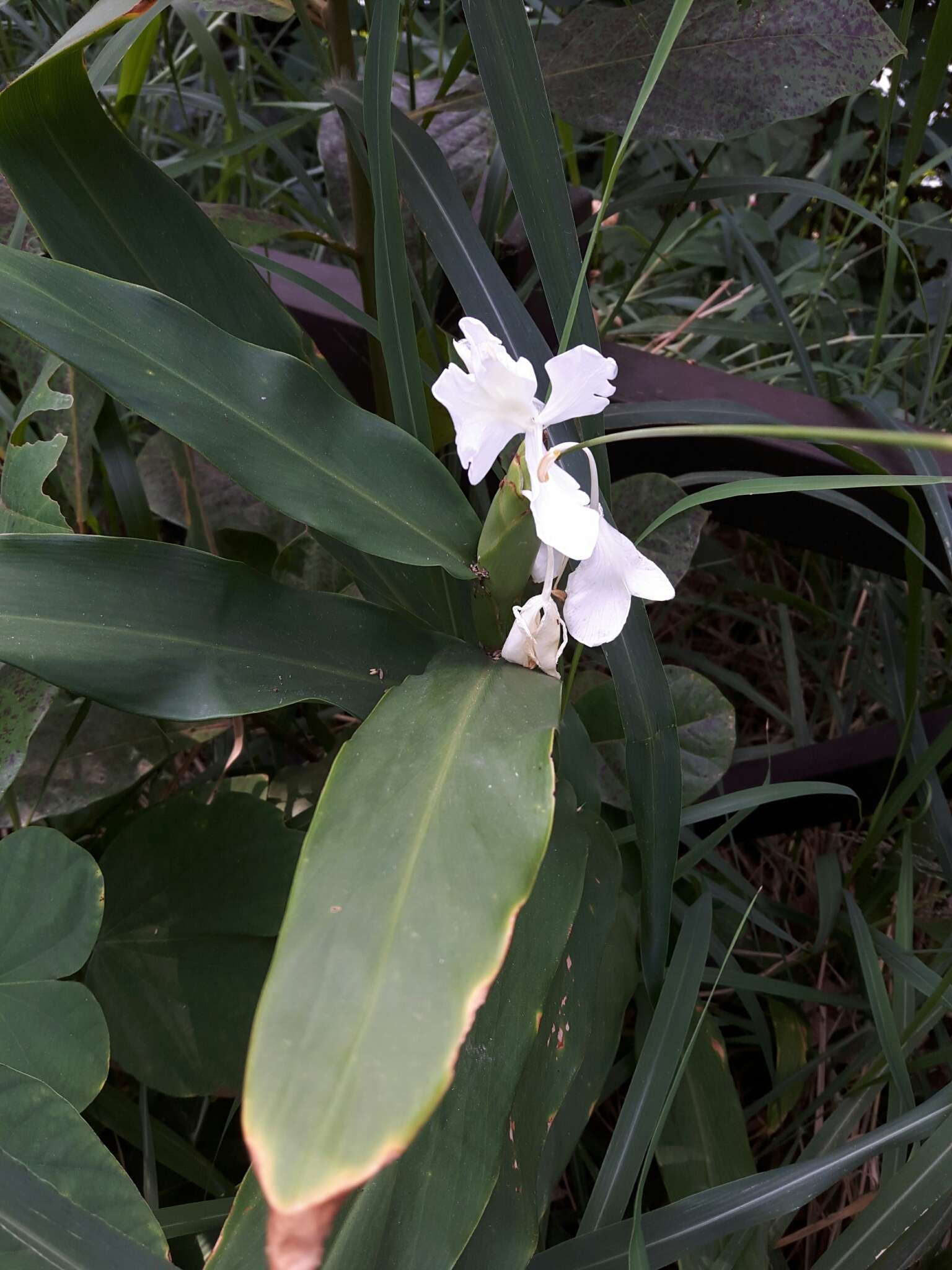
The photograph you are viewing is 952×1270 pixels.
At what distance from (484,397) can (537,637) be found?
0.35 feet

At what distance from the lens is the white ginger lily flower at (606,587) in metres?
0.36

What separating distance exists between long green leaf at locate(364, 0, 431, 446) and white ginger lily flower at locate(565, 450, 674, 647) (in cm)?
18

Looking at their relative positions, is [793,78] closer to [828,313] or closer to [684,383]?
[684,383]

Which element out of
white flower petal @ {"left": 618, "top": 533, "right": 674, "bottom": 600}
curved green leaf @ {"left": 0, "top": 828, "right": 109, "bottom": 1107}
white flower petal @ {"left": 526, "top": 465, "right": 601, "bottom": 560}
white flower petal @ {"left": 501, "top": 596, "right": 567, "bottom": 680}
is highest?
white flower petal @ {"left": 526, "top": 465, "right": 601, "bottom": 560}

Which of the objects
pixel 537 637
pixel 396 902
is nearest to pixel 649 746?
pixel 537 637

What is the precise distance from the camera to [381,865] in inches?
11.6

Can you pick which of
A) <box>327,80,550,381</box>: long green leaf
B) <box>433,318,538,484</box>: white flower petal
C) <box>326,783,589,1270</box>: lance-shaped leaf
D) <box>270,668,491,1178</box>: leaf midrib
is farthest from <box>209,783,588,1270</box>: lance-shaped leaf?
<box>327,80,550,381</box>: long green leaf

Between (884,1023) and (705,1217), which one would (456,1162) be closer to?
(705,1217)

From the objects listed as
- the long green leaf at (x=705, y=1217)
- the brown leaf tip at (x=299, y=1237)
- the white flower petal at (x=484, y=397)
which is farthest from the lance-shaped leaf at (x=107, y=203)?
the long green leaf at (x=705, y=1217)

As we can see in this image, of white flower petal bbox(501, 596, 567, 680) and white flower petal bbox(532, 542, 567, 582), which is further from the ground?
white flower petal bbox(532, 542, 567, 582)

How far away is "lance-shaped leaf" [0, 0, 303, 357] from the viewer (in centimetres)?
39

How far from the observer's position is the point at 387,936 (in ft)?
0.89

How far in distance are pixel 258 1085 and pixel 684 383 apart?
0.69 meters

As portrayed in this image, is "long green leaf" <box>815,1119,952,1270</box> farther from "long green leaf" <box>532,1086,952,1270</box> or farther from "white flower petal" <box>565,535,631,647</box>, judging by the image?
"white flower petal" <box>565,535,631,647</box>
